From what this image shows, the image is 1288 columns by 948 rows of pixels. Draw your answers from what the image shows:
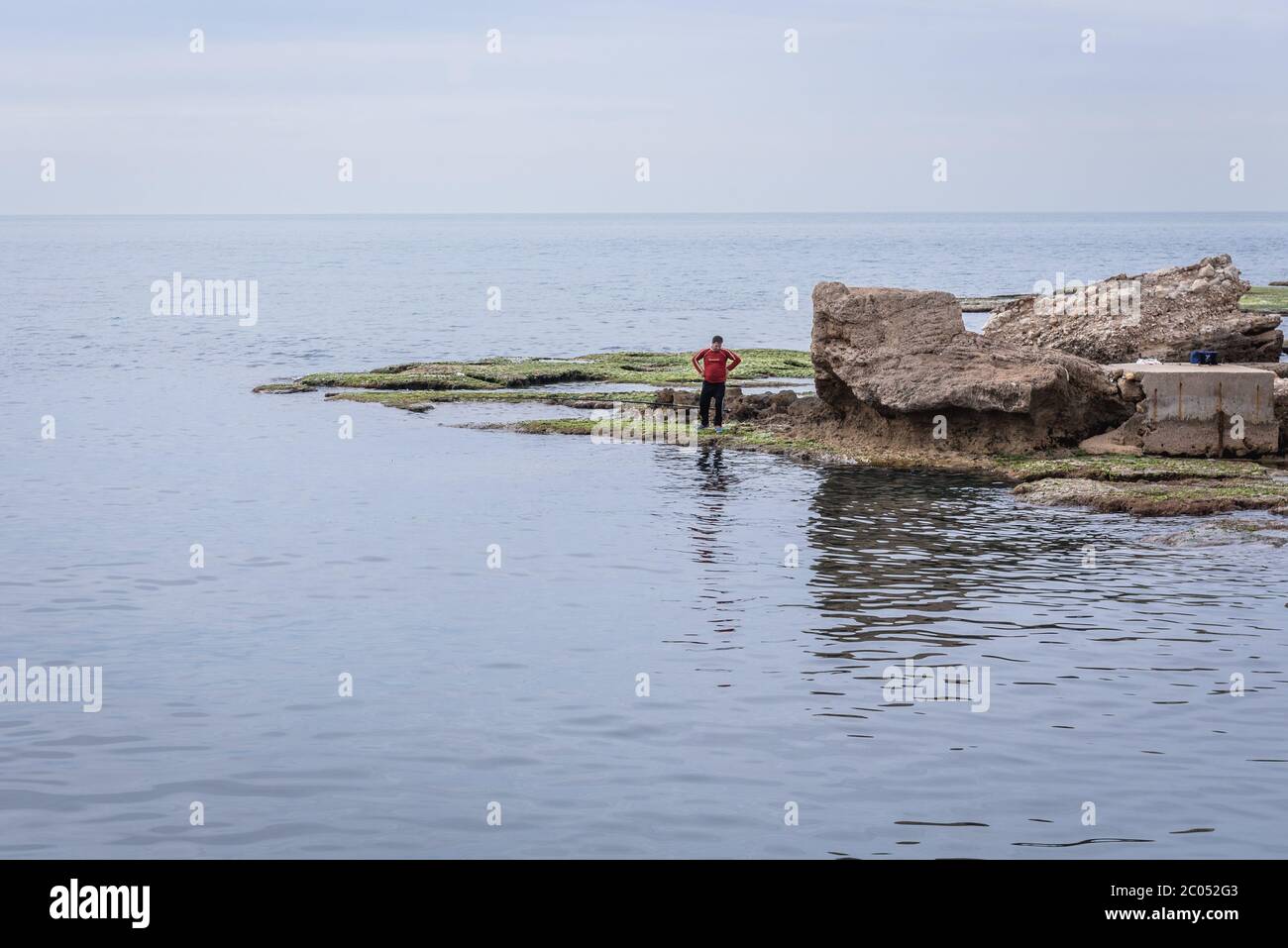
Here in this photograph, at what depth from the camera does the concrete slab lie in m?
29.3

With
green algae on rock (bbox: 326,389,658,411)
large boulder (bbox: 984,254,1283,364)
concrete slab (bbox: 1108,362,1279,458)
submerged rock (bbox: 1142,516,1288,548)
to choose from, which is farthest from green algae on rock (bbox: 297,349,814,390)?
submerged rock (bbox: 1142,516,1288,548)

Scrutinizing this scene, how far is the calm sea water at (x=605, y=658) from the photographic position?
1275cm

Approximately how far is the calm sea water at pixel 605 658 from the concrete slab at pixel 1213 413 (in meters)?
4.23

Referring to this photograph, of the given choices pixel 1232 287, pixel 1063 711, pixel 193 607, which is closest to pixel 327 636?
pixel 193 607

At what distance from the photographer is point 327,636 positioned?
18.5 m

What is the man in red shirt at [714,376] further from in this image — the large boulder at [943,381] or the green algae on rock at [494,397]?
the green algae on rock at [494,397]

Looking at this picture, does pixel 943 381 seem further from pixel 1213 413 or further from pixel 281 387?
pixel 281 387

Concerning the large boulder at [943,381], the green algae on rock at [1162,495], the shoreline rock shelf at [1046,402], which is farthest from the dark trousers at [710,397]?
the green algae on rock at [1162,495]

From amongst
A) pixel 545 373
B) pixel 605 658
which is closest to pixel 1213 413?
pixel 605 658

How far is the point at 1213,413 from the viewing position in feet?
96.6

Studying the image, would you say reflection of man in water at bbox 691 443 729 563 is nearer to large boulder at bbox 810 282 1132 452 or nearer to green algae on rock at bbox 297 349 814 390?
large boulder at bbox 810 282 1132 452

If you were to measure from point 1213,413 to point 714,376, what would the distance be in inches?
456

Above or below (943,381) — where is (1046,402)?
below

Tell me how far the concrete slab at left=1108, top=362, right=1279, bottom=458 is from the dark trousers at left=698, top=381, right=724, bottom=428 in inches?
418
